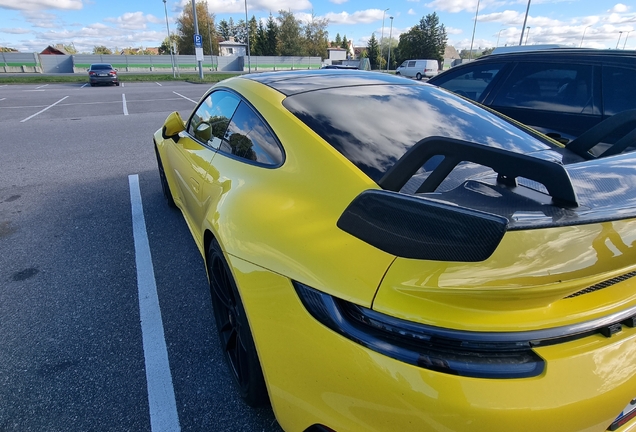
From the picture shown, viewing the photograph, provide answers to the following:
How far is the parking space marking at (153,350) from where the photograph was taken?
1788mm

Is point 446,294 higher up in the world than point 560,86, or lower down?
lower down

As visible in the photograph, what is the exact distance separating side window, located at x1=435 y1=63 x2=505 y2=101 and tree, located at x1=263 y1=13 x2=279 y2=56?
71072mm

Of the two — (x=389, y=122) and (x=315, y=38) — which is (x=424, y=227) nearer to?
(x=389, y=122)

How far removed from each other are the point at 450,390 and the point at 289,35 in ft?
242

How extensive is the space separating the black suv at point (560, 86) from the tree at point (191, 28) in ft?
248

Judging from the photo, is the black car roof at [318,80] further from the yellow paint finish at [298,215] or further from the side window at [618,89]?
the side window at [618,89]

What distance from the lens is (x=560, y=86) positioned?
354 centimetres

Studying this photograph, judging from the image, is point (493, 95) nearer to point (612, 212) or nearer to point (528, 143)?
point (528, 143)

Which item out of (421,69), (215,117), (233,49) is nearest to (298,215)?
(215,117)

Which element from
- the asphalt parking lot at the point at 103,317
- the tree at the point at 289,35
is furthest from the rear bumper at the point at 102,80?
the tree at the point at 289,35

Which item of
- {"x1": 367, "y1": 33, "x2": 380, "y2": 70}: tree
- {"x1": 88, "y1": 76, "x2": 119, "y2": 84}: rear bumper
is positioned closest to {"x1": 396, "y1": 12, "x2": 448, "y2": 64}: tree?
{"x1": 367, "y1": 33, "x2": 380, "y2": 70}: tree

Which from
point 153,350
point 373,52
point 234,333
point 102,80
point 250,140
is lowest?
point 153,350

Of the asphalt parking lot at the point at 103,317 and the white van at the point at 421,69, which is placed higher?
the white van at the point at 421,69

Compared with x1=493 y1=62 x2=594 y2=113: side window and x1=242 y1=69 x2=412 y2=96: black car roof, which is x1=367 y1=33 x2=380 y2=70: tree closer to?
x1=493 y1=62 x2=594 y2=113: side window
